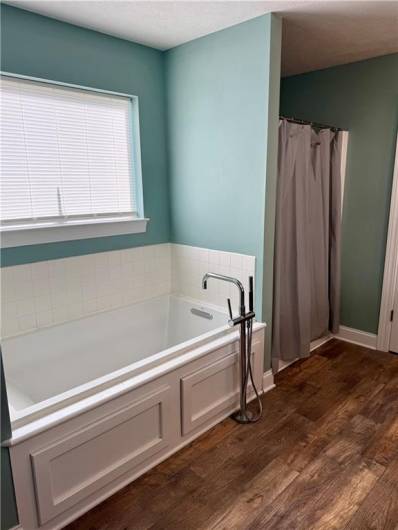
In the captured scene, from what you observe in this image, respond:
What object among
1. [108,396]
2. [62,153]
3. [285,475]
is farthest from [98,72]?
[285,475]

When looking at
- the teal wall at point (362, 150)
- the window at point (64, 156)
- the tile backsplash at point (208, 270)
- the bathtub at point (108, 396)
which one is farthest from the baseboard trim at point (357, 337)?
the window at point (64, 156)

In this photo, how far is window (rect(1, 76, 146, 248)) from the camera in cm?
220

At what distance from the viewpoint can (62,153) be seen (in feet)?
7.86

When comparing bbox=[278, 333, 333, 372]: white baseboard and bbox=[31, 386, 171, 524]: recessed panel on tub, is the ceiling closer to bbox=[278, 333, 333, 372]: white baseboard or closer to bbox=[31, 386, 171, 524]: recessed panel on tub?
bbox=[31, 386, 171, 524]: recessed panel on tub

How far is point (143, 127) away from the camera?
278 centimetres

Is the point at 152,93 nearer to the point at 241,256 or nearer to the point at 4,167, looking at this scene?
the point at 4,167

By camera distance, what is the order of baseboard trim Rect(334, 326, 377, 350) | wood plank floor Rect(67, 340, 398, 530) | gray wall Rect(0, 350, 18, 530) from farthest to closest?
baseboard trim Rect(334, 326, 377, 350)
wood plank floor Rect(67, 340, 398, 530)
gray wall Rect(0, 350, 18, 530)

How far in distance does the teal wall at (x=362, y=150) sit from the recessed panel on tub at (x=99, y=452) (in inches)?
86.3

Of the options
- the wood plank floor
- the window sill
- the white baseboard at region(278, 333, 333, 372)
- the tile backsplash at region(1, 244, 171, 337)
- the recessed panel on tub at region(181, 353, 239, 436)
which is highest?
the window sill

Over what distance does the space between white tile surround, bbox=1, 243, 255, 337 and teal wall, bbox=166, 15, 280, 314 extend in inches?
6.1

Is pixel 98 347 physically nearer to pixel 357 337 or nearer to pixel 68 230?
pixel 68 230

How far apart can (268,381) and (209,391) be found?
2.15 feet

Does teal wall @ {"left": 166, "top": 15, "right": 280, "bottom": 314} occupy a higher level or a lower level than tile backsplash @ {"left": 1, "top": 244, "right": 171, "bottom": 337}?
higher

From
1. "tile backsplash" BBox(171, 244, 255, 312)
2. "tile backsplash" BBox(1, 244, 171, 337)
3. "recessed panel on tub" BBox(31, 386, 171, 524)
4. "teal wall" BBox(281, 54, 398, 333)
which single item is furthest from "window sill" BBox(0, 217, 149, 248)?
"teal wall" BBox(281, 54, 398, 333)
